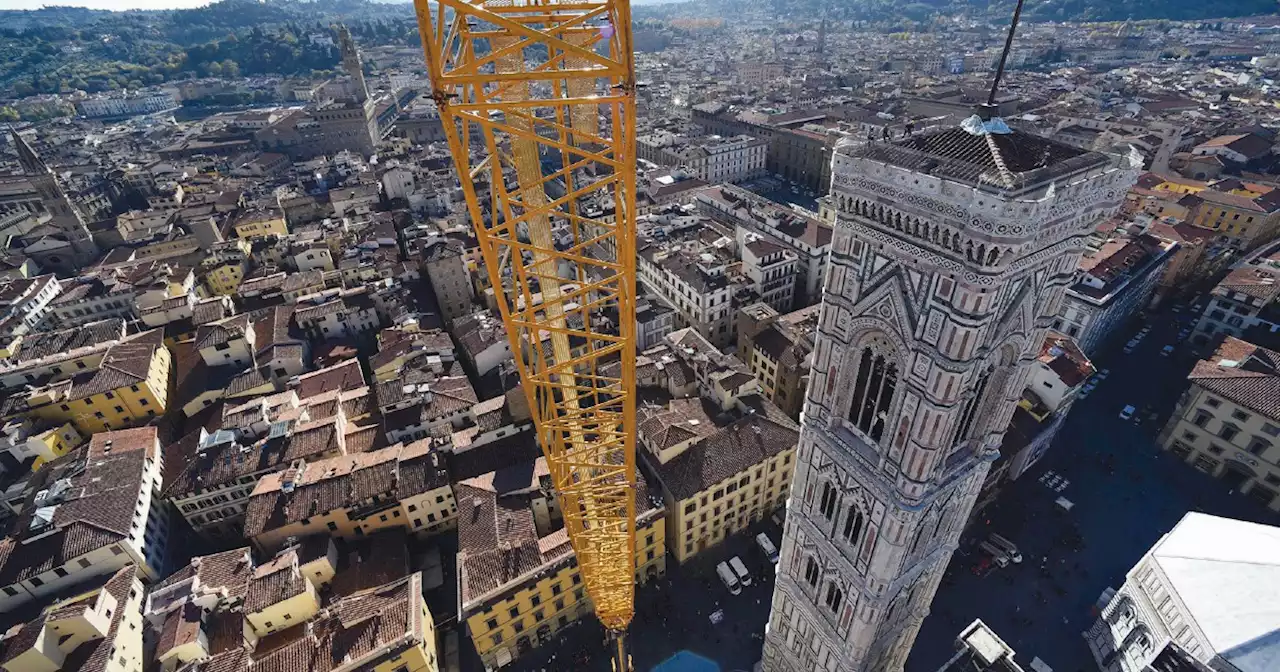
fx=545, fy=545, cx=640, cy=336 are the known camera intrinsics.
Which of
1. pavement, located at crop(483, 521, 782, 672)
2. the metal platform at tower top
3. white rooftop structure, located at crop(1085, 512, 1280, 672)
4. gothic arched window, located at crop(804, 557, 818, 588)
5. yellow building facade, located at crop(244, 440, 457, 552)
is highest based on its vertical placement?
the metal platform at tower top

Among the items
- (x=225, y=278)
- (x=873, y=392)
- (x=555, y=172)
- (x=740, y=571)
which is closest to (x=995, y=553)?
(x=740, y=571)

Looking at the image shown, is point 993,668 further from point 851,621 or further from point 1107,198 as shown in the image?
point 1107,198

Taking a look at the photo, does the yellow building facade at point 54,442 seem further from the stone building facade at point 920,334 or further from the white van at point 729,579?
the stone building facade at point 920,334

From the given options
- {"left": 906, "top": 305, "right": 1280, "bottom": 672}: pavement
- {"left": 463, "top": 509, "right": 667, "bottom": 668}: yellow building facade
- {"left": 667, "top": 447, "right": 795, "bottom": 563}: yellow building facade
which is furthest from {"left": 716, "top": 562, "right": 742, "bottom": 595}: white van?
{"left": 906, "top": 305, "right": 1280, "bottom": 672}: pavement

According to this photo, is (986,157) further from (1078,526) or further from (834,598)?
(1078,526)

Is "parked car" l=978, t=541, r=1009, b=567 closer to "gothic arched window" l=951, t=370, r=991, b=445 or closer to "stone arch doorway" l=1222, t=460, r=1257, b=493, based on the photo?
"stone arch doorway" l=1222, t=460, r=1257, b=493

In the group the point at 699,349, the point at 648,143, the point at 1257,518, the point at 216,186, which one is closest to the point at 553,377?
the point at 699,349
